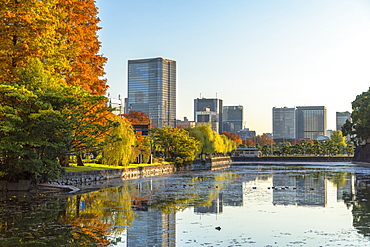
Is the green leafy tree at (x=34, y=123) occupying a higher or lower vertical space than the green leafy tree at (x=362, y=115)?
lower

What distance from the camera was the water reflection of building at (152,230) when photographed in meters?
15.1

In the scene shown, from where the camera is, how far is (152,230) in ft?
57.0

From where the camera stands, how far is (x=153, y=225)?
18516mm

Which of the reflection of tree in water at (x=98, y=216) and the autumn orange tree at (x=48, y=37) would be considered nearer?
the reflection of tree in water at (x=98, y=216)

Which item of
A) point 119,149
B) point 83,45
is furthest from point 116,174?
point 83,45

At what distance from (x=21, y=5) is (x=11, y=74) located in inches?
191

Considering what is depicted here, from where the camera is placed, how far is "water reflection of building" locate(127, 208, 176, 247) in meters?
15.1

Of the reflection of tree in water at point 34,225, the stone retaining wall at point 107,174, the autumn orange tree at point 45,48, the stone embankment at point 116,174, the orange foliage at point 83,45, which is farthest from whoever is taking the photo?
the orange foliage at point 83,45

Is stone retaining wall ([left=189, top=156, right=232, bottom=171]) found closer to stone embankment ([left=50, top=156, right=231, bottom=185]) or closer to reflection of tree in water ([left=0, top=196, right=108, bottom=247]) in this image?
stone embankment ([left=50, top=156, right=231, bottom=185])

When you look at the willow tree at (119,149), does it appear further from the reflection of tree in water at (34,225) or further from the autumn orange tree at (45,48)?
the reflection of tree in water at (34,225)

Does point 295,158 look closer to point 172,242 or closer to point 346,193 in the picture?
point 346,193

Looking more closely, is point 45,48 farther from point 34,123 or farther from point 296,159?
point 296,159

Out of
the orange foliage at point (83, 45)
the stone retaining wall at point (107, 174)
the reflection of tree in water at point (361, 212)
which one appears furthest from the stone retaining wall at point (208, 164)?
the reflection of tree in water at point (361, 212)

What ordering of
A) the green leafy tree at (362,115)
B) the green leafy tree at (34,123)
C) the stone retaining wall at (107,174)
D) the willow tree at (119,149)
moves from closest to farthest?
1. the green leafy tree at (34,123)
2. the stone retaining wall at (107,174)
3. the willow tree at (119,149)
4. the green leafy tree at (362,115)
